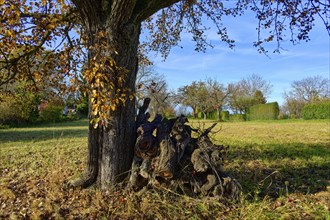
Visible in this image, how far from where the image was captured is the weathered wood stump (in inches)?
132

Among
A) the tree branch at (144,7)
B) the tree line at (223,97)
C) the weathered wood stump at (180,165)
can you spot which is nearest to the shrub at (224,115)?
the tree line at (223,97)

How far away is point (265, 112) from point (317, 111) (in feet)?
19.9

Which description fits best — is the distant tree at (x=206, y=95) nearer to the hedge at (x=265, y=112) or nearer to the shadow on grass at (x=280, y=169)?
the hedge at (x=265, y=112)

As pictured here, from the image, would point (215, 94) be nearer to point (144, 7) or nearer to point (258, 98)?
point (258, 98)

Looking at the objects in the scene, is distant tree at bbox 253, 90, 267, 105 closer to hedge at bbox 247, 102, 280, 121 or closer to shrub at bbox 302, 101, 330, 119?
hedge at bbox 247, 102, 280, 121

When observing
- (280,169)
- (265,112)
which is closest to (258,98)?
(265,112)

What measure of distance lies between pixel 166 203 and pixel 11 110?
1929 cm

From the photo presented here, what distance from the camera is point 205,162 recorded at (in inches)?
135

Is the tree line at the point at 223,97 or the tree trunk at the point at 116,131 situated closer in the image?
the tree trunk at the point at 116,131

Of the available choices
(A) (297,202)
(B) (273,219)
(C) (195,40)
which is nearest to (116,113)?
(B) (273,219)

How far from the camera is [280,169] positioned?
5055 mm

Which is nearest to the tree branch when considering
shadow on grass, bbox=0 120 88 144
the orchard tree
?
the orchard tree

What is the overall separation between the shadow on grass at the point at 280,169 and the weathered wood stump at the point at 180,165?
0.46 m

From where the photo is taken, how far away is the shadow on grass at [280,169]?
4004 millimetres
